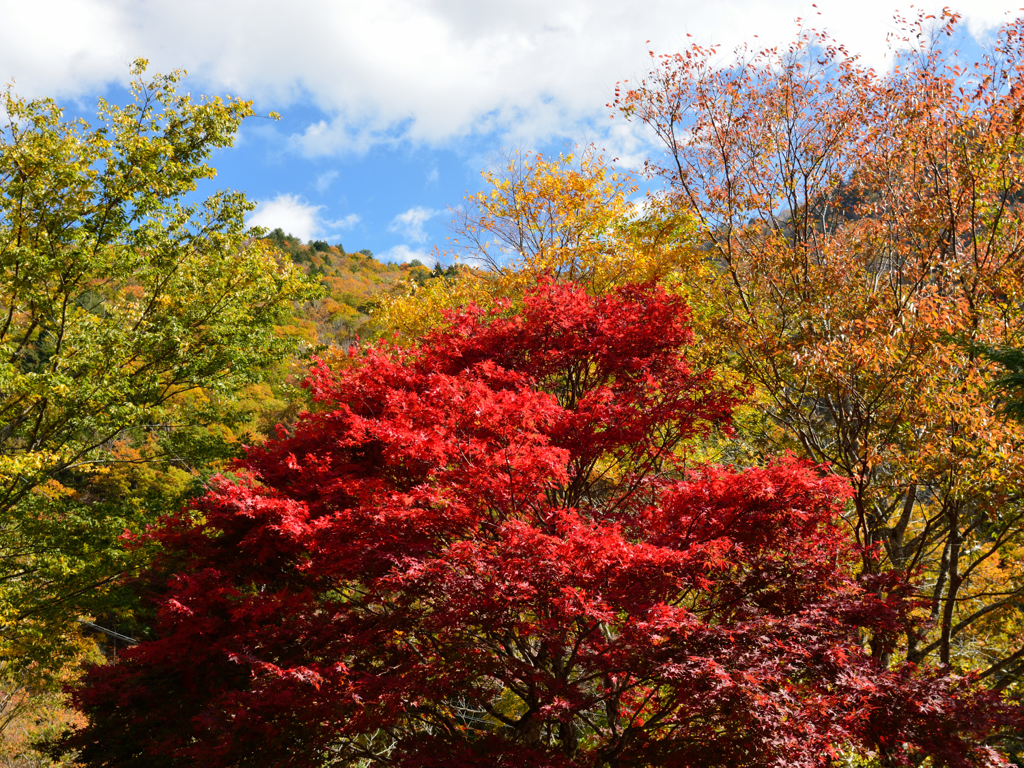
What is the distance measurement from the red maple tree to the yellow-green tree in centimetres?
354

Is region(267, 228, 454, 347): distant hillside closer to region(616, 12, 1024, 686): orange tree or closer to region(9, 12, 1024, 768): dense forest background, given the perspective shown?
region(9, 12, 1024, 768): dense forest background

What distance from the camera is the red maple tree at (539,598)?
4445 mm

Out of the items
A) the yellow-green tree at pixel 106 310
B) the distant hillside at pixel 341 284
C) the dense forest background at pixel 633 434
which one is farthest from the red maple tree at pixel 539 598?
the distant hillside at pixel 341 284

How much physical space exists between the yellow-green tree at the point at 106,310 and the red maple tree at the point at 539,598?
11.6 ft

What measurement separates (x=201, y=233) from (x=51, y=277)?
2.19 metres

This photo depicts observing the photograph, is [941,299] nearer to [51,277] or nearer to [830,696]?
[830,696]

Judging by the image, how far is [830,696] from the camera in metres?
4.45

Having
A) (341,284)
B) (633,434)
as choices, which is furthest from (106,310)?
(341,284)

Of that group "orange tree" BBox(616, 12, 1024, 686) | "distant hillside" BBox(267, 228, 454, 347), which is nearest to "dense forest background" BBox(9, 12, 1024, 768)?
"orange tree" BBox(616, 12, 1024, 686)

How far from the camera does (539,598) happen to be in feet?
15.9

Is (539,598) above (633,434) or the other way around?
the other way around

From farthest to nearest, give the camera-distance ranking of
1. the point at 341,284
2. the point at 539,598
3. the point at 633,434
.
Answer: the point at 341,284 < the point at 633,434 < the point at 539,598

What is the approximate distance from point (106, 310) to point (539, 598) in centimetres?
884

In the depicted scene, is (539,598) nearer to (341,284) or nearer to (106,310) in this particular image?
(106,310)
